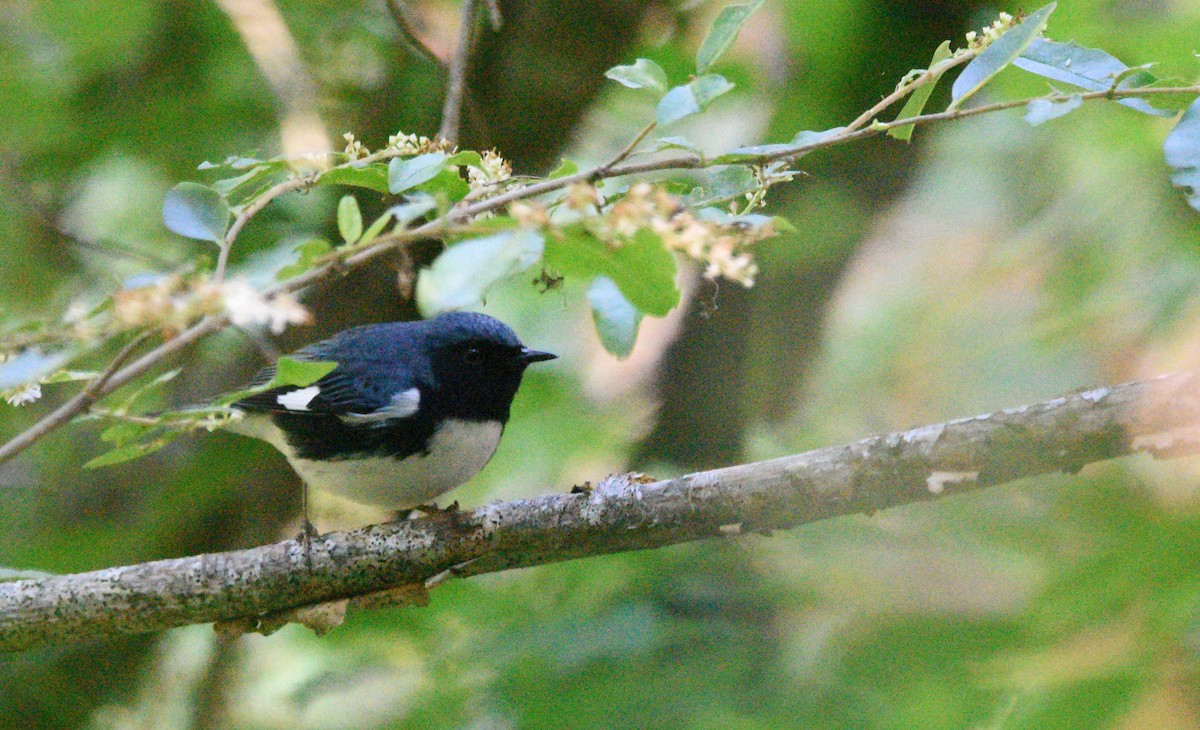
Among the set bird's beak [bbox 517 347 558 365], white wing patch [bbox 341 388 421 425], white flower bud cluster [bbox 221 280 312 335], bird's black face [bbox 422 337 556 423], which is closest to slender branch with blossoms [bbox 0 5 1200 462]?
white flower bud cluster [bbox 221 280 312 335]

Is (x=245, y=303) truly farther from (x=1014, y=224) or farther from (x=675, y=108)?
(x=1014, y=224)

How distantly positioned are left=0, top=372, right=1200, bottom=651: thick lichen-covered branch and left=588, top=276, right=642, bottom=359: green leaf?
784 millimetres

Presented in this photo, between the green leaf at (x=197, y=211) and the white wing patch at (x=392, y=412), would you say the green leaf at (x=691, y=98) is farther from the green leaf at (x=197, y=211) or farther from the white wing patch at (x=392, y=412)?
the white wing patch at (x=392, y=412)

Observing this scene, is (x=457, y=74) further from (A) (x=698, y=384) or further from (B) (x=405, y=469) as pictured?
(A) (x=698, y=384)

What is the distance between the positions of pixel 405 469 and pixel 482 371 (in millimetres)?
462

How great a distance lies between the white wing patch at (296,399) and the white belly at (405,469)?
6.4 inches

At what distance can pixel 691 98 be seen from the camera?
152 cm

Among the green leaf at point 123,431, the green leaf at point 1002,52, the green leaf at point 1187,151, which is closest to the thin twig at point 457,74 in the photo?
the green leaf at point 123,431

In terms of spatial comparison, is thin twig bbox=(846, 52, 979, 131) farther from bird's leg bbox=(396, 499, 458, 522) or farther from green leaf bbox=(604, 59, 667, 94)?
bird's leg bbox=(396, 499, 458, 522)

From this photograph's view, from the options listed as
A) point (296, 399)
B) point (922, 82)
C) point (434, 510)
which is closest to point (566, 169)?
point (922, 82)

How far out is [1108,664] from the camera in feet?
4.61

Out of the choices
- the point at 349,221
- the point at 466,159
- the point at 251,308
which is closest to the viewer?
the point at 251,308

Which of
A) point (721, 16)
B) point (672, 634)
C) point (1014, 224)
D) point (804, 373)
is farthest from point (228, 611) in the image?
point (1014, 224)

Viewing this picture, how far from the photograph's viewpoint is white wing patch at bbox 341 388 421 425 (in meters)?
3.13
